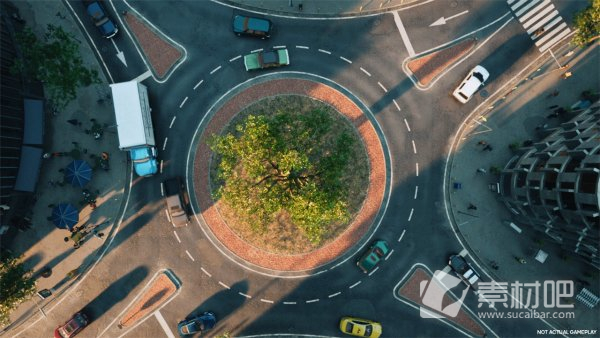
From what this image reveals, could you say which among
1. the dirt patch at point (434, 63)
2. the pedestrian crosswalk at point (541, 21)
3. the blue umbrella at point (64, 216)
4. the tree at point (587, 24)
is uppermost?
the blue umbrella at point (64, 216)

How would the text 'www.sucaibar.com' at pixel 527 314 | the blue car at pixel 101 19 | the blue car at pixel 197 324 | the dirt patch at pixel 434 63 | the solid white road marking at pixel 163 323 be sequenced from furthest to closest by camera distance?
the dirt patch at pixel 434 63 < the text 'www.sucaibar.com' at pixel 527 314 < the solid white road marking at pixel 163 323 < the blue car at pixel 101 19 < the blue car at pixel 197 324

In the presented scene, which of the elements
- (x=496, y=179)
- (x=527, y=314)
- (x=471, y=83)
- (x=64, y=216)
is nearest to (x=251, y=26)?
(x=471, y=83)

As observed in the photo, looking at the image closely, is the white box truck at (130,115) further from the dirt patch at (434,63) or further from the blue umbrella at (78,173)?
the dirt patch at (434,63)

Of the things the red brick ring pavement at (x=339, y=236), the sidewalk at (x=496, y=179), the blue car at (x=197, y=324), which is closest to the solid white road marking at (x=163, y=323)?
the blue car at (x=197, y=324)

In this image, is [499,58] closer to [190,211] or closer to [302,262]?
[302,262]

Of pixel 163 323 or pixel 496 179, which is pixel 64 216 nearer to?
pixel 163 323
